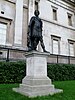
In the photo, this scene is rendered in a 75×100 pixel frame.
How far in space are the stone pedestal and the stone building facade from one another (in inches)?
298

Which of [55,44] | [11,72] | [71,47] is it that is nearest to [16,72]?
[11,72]

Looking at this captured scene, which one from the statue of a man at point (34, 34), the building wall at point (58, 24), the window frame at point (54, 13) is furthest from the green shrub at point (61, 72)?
the window frame at point (54, 13)

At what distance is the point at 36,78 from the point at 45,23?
15.1 meters

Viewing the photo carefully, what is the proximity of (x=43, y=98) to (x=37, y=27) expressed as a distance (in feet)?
11.5

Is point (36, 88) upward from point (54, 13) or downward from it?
downward

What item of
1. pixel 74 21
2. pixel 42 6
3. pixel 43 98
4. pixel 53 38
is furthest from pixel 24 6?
pixel 43 98

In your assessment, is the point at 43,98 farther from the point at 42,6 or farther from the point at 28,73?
the point at 42,6

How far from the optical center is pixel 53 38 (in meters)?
22.6

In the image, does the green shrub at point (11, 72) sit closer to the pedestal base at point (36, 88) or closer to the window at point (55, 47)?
the pedestal base at point (36, 88)

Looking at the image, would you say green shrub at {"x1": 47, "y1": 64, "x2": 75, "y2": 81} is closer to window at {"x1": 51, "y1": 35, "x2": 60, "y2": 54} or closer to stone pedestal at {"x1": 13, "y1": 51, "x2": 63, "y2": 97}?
stone pedestal at {"x1": 13, "y1": 51, "x2": 63, "y2": 97}

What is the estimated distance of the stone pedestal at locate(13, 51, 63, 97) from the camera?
23.3 ft

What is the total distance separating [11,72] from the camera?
1146 cm

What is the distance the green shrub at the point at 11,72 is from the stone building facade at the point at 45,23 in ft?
11.2

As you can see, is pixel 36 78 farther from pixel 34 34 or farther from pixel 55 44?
pixel 55 44
